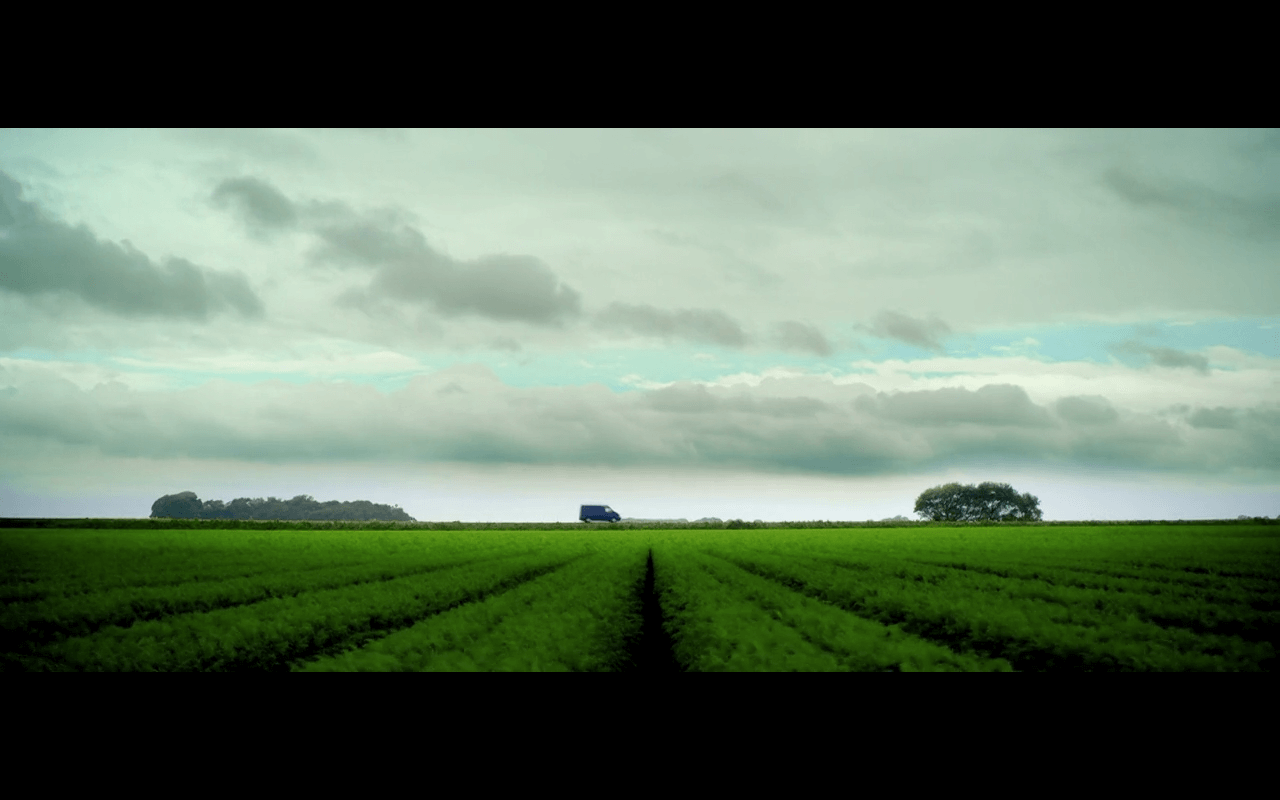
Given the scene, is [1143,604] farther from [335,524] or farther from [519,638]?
[335,524]

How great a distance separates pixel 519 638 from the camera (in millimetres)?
8320

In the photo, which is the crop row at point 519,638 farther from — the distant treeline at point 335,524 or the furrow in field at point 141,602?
the distant treeline at point 335,524

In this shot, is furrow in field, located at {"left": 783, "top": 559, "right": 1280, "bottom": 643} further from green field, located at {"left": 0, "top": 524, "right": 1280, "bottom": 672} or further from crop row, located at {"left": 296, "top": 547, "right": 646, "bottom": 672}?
crop row, located at {"left": 296, "top": 547, "right": 646, "bottom": 672}

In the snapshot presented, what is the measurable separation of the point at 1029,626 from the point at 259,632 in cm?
1120

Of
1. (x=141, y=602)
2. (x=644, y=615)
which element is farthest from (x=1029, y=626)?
(x=141, y=602)

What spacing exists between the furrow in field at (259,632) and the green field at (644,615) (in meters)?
0.03

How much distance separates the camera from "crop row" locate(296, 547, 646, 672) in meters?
7.09

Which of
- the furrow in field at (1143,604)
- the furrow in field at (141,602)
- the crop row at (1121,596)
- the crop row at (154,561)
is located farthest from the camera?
the crop row at (154,561)

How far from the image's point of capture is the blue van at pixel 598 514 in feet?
234

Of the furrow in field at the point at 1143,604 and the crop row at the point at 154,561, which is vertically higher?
the furrow in field at the point at 1143,604

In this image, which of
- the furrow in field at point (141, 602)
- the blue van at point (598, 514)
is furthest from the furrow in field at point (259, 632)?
the blue van at point (598, 514)
